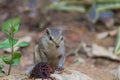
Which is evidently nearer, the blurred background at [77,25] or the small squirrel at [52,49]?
the small squirrel at [52,49]

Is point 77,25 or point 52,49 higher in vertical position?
point 77,25

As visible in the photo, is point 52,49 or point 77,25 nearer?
point 52,49

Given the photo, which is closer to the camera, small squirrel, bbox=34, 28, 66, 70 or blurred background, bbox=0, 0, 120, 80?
small squirrel, bbox=34, 28, 66, 70

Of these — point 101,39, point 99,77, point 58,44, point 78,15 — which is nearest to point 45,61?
point 58,44
